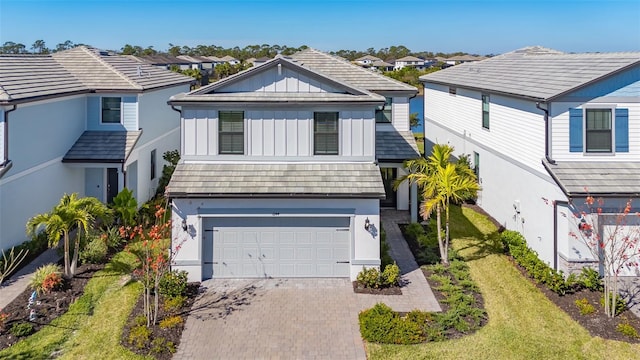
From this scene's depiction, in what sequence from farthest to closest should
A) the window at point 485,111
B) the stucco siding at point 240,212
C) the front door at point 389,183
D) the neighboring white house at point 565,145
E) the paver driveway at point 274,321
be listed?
1. the front door at point 389,183
2. the window at point 485,111
3. the stucco siding at point 240,212
4. the neighboring white house at point 565,145
5. the paver driveway at point 274,321

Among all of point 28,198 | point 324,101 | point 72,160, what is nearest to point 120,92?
point 72,160

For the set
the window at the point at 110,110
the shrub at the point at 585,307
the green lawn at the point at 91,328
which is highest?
the window at the point at 110,110

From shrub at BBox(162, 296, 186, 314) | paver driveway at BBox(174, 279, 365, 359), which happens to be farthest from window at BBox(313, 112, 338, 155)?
shrub at BBox(162, 296, 186, 314)

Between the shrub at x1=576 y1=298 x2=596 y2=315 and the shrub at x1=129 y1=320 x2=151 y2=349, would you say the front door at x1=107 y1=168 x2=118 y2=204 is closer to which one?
the shrub at x1=129 y1=320 x2=151 y2=349

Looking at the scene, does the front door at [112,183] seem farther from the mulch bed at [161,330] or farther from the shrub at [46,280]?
the mulch bed at [161,330]

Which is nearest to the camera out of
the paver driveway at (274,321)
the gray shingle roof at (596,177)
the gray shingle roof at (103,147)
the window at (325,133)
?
the paver driveway at (274,321)

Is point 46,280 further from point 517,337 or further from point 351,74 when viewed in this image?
point 351,74

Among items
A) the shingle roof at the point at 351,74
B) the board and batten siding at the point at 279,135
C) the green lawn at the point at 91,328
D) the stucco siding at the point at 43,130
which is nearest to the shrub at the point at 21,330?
the green lawn at the point at 91,328
